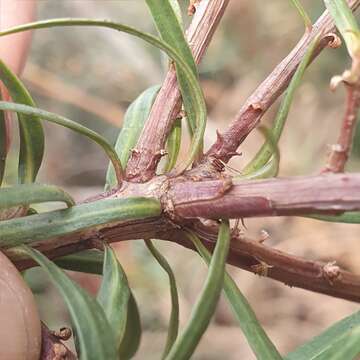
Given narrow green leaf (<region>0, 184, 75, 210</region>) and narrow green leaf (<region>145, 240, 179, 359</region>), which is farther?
narrow green leaf (<region>145, 240, 179, 359</region>)

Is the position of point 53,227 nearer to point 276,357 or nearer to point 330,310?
point 276,357

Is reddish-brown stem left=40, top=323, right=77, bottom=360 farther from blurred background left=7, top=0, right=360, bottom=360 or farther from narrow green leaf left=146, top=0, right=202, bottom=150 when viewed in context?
blurred background left=7, top=0, right=360, bottom=360

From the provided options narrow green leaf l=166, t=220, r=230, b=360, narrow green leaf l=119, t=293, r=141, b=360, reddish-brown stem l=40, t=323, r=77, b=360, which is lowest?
narrow green leaf l=166, t=220, r=230, b=360

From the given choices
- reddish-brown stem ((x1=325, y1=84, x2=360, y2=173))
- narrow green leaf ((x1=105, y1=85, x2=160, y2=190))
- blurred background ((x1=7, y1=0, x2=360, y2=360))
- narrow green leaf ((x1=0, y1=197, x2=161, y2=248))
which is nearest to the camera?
reddish-brown stem ((x1=325, y1=84, x2=360, y2=173))

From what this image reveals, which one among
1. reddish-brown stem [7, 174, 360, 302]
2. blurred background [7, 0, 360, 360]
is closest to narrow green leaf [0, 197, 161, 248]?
reddish-brown stem [7, 174, 360, 302]

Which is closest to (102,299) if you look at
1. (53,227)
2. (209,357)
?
(53,227)

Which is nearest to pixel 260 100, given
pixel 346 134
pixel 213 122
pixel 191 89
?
pixel 191 89

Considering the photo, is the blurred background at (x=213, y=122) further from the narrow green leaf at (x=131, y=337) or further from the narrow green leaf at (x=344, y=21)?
the narrow green leaf at (x=344, y=21)
